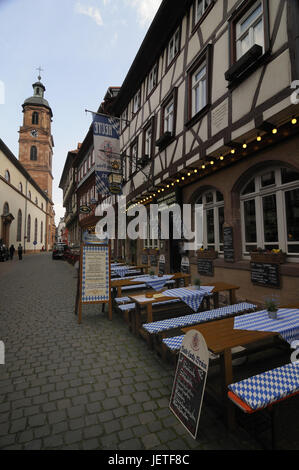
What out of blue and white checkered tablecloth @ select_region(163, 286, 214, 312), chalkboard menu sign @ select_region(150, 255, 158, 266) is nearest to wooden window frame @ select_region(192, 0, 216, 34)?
blue and white checkered tablecloth @ select_region(163, 286, 214, 312)

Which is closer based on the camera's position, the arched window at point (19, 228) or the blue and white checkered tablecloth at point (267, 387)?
the blue and white checkered tablecloth at point (267, 387)

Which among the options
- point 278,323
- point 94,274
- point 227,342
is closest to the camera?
point 227,342

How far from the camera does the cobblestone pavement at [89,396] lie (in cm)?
199

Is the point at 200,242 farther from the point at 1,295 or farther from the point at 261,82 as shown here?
the point at 1,295

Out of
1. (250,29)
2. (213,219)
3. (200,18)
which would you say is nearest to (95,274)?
(213,219)

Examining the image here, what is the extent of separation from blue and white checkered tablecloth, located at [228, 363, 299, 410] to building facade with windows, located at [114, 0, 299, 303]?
292 centimetres

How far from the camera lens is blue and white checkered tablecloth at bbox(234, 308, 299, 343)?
2597 millimetres

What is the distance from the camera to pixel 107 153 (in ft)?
38.2

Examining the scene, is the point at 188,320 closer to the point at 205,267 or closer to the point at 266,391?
the point at 266,391

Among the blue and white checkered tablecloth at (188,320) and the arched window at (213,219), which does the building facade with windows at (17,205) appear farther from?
the blue and white checkered tablecloth at (188,320)

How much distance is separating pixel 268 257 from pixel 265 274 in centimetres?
38

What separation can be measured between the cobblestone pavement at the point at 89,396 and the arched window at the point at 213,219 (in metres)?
3.98

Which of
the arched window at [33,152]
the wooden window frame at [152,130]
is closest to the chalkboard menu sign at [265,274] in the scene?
the wooden window frame at [152,130]

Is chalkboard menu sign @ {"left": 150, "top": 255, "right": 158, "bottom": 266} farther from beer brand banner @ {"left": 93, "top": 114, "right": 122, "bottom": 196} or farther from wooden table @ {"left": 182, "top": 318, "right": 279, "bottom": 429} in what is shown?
wooden table @ {"left": 182, "top": 318, "right": 279, "bottom": 429}
